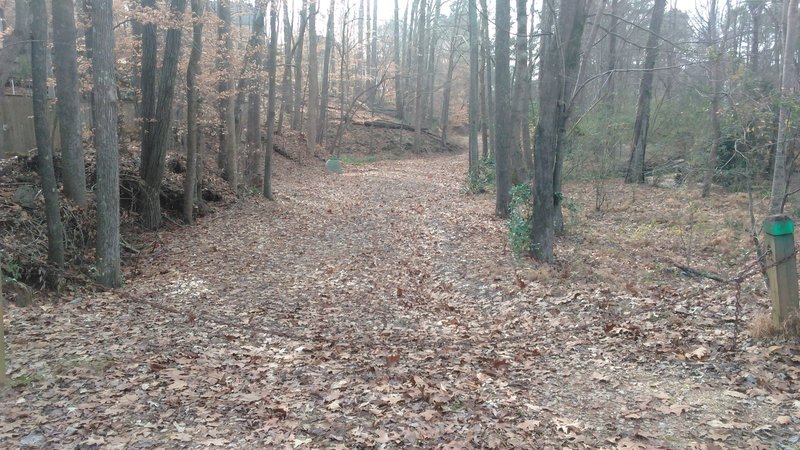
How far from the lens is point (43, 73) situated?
8.59 meters

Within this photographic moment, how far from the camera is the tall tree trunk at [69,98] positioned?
31.5ft

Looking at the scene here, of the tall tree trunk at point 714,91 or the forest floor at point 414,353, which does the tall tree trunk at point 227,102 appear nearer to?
the forest floor at point 414,353

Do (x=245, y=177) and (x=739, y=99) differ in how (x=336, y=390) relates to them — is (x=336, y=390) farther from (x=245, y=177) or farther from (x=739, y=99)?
(x=245, y=177)

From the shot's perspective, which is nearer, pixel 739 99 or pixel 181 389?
pixel 181 389

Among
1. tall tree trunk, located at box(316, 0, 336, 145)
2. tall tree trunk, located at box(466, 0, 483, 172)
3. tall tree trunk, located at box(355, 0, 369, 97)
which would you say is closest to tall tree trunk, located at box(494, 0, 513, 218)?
tall tree trunk, located at box(466, 0, 483, 172)

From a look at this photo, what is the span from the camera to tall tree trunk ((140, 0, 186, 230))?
13586 millimetres

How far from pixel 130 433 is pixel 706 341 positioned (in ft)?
18.0

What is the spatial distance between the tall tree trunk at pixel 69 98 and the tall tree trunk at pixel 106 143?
1.37m

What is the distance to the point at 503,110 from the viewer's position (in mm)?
14445

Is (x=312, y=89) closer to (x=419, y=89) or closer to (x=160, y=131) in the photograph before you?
(x=419, y=89)

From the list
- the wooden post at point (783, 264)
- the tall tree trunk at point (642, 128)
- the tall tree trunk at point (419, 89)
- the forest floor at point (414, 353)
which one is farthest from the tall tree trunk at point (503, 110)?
the tall tree trunk at point (419, 89)

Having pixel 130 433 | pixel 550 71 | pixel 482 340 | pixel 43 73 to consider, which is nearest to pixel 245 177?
pixel 43 73

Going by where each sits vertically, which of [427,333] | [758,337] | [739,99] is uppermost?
[739,99]

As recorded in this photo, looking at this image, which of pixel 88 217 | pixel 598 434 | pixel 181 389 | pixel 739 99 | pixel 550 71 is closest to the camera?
pixel 598 434
